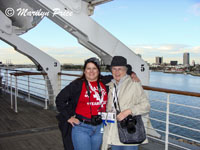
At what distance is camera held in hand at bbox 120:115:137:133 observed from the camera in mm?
1321

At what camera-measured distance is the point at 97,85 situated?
153cm

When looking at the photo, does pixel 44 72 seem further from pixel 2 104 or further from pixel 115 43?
pixel 115 43

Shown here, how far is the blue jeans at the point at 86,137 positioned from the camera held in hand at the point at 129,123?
0.22 meters

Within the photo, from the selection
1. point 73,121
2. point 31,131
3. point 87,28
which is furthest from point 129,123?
point 31,131

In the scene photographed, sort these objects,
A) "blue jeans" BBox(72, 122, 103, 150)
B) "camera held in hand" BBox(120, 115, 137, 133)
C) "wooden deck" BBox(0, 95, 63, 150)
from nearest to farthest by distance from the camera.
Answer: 1. "camera held in hand" BBox(120, 115, 137, 133)
2. "blue jeans" BBox(72, 122, 103, 150)
3. "wooden deck" BBox(0, 95, 63, 150)

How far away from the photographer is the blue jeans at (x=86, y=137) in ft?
4.67

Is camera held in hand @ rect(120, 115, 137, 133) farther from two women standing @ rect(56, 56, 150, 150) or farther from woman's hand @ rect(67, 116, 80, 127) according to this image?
woman's hand @ rect(67, 116, 80, 127)

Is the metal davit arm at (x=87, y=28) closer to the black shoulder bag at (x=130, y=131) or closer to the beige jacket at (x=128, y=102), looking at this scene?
the beige jacket at (x=128, y=102)

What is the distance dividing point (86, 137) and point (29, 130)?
2.08 m

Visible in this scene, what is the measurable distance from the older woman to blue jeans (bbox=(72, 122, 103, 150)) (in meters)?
0.06

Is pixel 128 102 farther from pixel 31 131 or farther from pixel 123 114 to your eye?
pixel 31 131

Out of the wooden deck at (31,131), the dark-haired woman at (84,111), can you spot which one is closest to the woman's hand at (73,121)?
the dark-haired woman at (84,111)

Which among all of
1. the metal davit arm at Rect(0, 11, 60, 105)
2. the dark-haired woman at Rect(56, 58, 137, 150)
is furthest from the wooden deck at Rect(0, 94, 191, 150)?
the dark-haired woman at Rect(56, 58, 137, 150)

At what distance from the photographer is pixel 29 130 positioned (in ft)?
10.5
